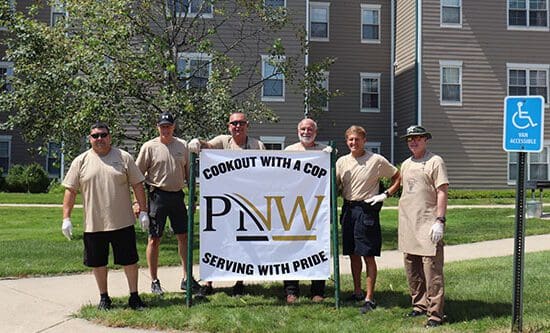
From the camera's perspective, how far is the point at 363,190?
6277 millimetres

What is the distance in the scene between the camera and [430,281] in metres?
5.68

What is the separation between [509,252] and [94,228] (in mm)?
7584

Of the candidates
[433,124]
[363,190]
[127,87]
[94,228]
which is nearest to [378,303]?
[363,190]

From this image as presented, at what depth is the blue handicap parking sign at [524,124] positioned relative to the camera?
17.5ft

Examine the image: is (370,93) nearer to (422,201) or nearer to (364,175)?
(364,175)

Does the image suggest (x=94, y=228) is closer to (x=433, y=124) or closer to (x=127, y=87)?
(x=127, y=87)

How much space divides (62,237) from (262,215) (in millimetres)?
6812

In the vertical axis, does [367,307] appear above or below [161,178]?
below

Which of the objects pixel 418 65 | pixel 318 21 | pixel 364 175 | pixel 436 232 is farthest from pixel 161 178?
pixel 318 21

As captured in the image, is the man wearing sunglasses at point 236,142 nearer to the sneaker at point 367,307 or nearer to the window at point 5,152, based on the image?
the sneaker at point 367,307

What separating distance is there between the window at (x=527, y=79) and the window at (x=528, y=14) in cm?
177

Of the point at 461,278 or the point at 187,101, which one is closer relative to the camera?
the point at 461,278

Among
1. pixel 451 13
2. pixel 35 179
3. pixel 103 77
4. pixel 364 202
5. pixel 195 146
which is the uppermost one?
pixel 451 13

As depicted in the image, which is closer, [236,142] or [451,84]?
[236,142]
